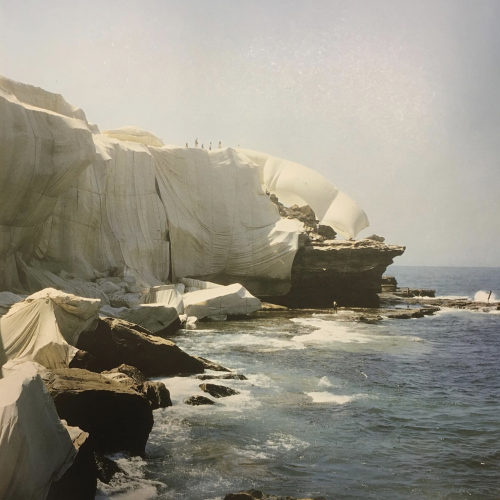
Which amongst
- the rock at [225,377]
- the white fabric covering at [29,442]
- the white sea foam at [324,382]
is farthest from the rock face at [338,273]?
the white fabric covering at [29,442]

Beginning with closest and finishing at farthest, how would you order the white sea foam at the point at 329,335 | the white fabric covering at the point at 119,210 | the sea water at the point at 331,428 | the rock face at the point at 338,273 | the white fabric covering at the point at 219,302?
1. the sea water at the point at 331,428
2. the white fabric covering at the point at 119,210
3. the white sea foam at the point at 329,335
4. the white fabric covering at the point at 219,302
5. the rock face at the point at 338,273

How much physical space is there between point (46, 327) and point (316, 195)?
35352 millimetres

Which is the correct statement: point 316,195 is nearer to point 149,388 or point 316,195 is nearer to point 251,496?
point 149,388

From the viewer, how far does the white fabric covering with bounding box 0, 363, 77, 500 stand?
4.70 metres

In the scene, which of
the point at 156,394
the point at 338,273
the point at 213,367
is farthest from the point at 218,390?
the point at 338,273

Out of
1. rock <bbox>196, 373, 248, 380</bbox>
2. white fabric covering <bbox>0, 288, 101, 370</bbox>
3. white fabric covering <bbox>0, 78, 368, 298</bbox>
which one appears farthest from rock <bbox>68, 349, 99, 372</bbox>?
white fabric covering <bbox>0, 78, 368, 298</bbox>

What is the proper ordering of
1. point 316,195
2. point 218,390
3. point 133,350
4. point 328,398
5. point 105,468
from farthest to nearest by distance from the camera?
1. point 316,195
2. point 133,350
3. point 328,398
4. point 218,390
5. point 105,468

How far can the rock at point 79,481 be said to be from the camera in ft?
18.0

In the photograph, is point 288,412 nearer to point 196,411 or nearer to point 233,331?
point 196,411

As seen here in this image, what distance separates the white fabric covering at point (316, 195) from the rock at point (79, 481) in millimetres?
37502

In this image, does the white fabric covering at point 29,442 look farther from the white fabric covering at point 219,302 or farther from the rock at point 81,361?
the white fabric covering at point 219,302

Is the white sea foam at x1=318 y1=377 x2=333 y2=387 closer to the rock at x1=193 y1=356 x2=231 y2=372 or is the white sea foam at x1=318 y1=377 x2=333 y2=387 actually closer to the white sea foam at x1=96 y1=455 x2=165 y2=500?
the rock at x1=193 y1=356 x2=231 y2=372

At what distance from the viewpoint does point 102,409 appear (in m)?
7.60

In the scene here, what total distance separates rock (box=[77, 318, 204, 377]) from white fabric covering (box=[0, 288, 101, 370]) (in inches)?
13.1
